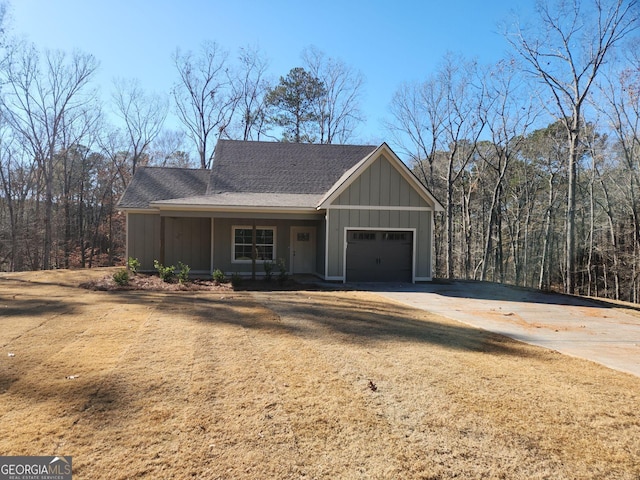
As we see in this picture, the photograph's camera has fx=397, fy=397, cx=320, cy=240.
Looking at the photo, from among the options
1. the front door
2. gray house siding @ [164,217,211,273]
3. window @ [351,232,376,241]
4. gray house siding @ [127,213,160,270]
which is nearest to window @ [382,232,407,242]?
window @ [351,232,376,241]

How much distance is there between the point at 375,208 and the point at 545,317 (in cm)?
661

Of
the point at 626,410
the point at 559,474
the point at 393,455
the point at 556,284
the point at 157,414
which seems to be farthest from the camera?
the point at 556,284

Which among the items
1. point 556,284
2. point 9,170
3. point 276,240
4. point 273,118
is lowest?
point 556,284

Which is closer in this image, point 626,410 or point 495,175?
point 626,410

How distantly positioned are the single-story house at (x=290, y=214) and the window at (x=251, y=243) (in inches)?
1.6

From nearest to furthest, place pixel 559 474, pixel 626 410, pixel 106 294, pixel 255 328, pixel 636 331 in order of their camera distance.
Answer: pixel 559 474
pixel 626 410
pixel 255 328
pixel 636 331
pixel 106 294

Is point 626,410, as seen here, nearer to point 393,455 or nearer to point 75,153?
point 393,455

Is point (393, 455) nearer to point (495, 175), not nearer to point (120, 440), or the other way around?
point (120, 440)

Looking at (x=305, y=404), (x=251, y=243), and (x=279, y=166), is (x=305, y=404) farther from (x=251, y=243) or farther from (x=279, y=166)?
(x=279, y=166)

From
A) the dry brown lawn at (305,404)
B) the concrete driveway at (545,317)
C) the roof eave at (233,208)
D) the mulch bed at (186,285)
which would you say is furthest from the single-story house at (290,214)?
the dry brown lawn at (305,404)

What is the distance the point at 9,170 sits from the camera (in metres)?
28.8

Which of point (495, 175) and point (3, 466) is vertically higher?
point (495, 175)

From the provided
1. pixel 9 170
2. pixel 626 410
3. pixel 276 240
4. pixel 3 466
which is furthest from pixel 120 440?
pixel 9 170

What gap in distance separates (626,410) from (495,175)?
29.2m
